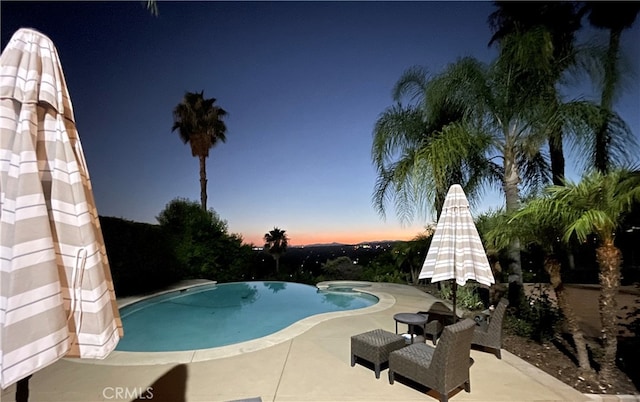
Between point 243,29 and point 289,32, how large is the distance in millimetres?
1560

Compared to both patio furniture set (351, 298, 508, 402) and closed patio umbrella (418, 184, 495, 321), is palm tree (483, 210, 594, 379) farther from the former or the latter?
patio furniture set (351, 298, 508, 402)

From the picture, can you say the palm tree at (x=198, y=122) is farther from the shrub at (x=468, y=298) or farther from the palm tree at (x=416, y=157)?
the shrub at (x=468, y=298)

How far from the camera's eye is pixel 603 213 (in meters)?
3.54

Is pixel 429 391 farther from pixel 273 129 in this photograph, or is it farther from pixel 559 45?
pixel 273 129

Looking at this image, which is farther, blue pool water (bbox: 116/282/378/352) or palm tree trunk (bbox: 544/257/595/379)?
blue pool water (bbox: 116/282/378/352)

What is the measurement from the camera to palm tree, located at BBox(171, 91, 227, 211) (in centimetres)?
1883

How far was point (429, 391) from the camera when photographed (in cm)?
376

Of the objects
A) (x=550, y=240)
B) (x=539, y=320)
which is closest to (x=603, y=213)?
(x=550, y=240)

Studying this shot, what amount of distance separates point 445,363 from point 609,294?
8.07 feet

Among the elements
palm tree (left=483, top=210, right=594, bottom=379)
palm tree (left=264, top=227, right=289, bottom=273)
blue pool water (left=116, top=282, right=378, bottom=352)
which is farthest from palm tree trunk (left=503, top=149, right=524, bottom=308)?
palm tree (left=264, top=227, right=289, bottom=273)

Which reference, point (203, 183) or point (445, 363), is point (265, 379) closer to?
point (445, 363)

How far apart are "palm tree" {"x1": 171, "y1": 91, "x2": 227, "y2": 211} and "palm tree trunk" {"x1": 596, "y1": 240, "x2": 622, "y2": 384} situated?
1817 cm

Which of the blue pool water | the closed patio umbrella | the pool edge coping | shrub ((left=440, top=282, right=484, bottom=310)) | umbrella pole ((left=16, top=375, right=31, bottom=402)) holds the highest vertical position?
the closed patio umbrella

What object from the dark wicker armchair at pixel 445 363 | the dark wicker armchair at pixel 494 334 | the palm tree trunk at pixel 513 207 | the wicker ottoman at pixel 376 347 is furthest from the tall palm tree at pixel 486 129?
the dark wicker armchair at pixel 445 363
